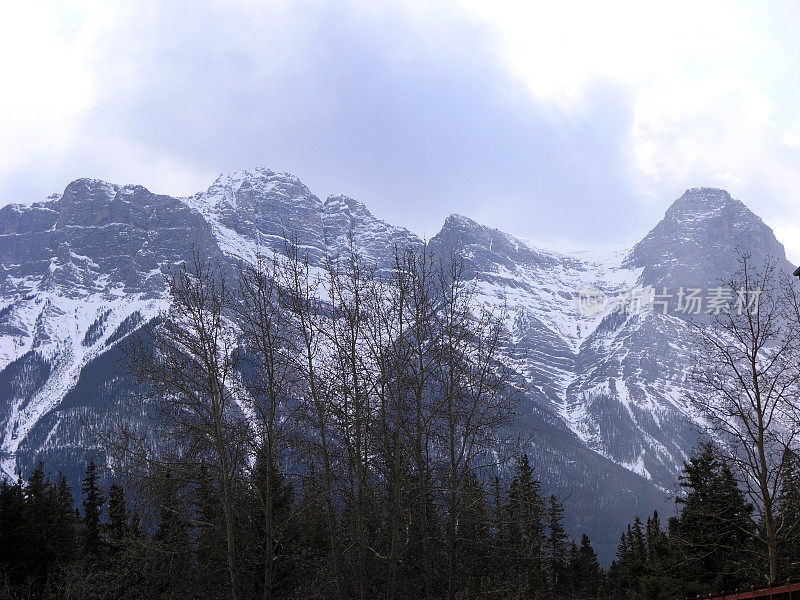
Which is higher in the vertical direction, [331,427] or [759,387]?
[759,387]

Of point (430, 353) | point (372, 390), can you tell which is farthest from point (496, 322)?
point (372, 390)

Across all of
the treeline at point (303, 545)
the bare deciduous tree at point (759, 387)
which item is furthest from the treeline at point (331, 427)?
the bare deciduous tree at point (759, 387)

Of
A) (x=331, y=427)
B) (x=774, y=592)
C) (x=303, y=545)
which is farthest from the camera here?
(x=303, y=545)

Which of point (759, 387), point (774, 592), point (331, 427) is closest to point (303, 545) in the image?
point (331, 427)

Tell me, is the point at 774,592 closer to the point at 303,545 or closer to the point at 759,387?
the point at 759,387

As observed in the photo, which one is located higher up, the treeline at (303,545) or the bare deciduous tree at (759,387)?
the bare deciduous tree at (759,387)

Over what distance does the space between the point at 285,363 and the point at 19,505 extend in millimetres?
35010

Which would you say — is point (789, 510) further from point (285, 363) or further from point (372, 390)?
point (285, 363)

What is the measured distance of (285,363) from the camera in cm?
1717

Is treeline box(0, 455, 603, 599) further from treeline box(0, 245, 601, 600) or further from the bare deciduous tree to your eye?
the bare deciduous tree

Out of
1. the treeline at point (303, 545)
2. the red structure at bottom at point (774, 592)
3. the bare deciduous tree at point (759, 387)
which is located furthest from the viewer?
the treeline at point (303, 545)

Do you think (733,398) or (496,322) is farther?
(496,322)

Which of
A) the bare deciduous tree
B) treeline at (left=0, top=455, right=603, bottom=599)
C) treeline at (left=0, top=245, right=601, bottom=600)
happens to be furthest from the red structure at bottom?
treeline at (left=0, top=245, right=601, bottom=600)

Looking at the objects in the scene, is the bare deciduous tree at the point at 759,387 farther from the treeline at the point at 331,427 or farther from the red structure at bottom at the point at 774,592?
the red structure at bottom at the point at 774,592
